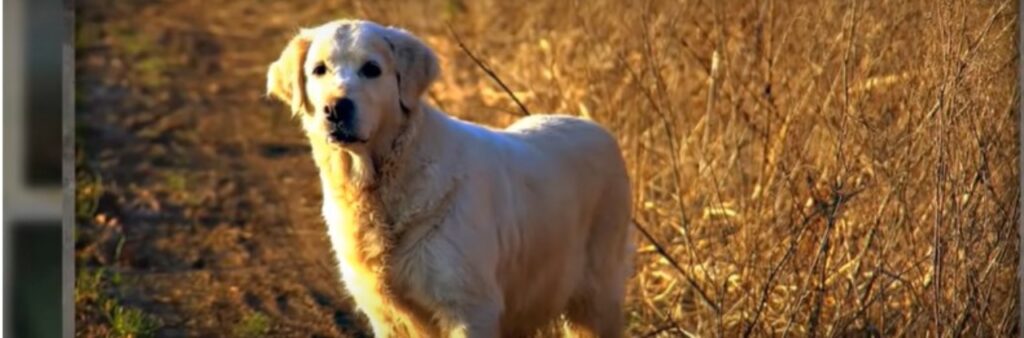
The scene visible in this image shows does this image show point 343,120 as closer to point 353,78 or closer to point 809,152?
point 353,78

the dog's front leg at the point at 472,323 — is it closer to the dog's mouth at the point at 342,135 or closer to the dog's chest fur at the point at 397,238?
the dog's chest fur at the point at 397,238

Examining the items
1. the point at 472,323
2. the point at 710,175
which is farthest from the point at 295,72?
the point at 710,175

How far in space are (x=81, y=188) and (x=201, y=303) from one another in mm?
1877

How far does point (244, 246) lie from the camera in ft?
35.0

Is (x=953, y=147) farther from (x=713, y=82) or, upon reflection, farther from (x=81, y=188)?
(x=81, y=188)

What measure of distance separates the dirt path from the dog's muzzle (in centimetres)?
247

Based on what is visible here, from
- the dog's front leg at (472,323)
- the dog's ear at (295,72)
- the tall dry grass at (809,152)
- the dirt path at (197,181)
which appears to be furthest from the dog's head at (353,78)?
the dirt path at (197,181)

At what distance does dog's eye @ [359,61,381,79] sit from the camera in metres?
6.62

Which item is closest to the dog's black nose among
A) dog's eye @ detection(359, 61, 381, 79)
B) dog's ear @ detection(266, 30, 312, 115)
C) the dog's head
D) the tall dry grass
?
the dog's head

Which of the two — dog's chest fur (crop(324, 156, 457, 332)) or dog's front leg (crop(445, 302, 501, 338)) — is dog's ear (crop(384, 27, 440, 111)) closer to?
dog's chest fur (crop(324, 156, 457, 332))

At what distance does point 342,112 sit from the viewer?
257 inches

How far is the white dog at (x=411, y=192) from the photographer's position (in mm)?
6648

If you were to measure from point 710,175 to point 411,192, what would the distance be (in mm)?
2259

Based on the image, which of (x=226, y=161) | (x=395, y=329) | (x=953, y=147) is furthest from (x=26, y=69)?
(x=226, y=161)
